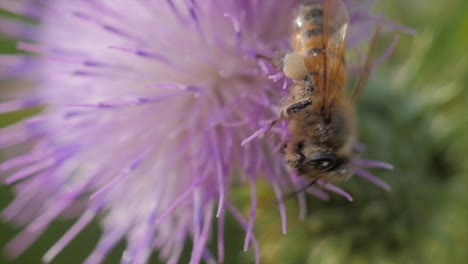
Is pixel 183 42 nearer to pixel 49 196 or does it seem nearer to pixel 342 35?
pixel 342 35

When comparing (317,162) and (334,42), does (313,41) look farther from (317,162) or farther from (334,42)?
(317,162)

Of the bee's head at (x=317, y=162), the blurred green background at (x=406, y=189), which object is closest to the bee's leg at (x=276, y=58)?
the bee's head at (x=317, y=162)

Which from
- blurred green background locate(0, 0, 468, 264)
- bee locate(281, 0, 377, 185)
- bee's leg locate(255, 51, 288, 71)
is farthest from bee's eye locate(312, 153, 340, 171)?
blurred green background locate(0, 0, 468, 264)

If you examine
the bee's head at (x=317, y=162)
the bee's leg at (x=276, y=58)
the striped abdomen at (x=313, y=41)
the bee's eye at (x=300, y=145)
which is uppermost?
the striped abdomen at (x=313, y=41)

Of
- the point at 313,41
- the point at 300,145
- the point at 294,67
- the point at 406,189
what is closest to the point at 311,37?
the point at 313,41

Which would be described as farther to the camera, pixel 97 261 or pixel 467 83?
pixel 467 83

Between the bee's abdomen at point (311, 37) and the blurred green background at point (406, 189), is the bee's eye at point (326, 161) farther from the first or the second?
the blurred green background at point (406, 189)

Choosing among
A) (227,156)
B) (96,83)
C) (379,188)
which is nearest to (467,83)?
(379,188)
